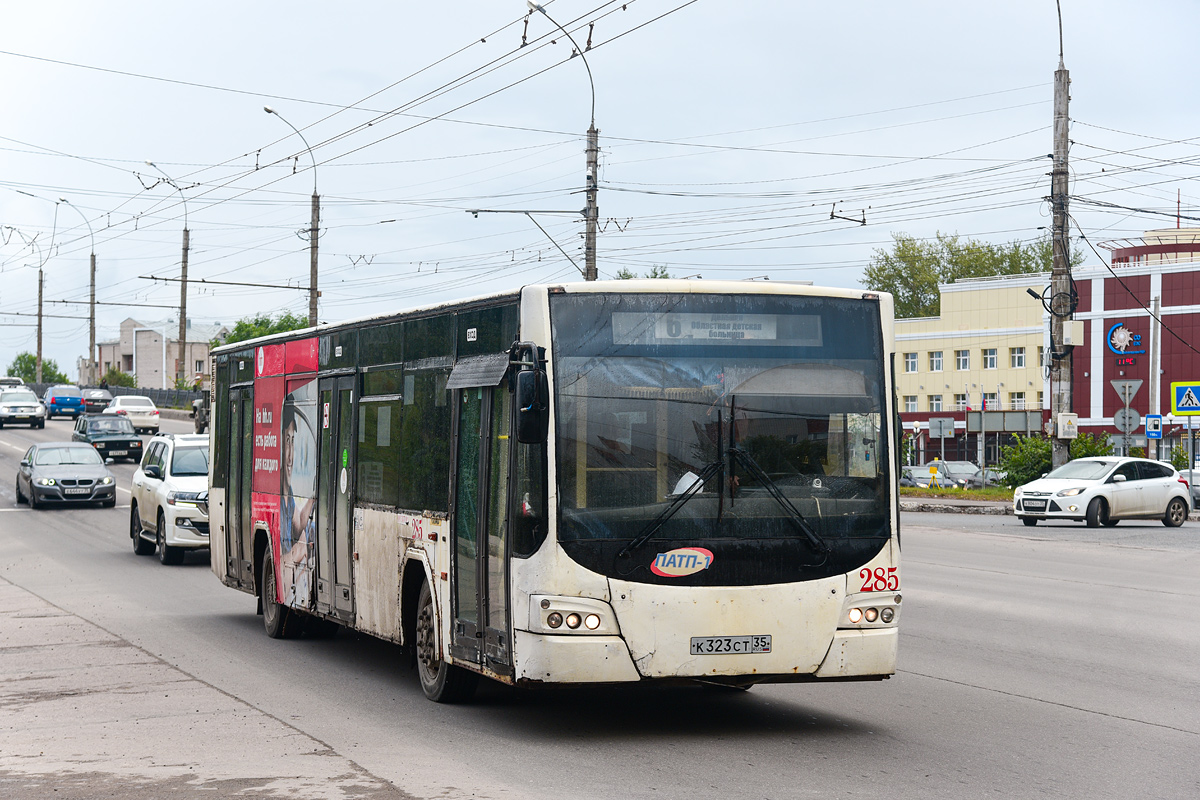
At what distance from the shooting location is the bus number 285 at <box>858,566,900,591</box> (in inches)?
338

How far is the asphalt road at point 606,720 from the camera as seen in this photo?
23.7 ft

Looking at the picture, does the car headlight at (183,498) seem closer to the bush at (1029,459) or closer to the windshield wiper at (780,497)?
the windshield wiper at (780,497)

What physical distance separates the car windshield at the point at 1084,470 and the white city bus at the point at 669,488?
918 inches

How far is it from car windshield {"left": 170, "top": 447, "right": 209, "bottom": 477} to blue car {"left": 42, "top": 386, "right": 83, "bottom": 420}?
55.3 meters

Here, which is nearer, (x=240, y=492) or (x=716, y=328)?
(x=716, y=328)

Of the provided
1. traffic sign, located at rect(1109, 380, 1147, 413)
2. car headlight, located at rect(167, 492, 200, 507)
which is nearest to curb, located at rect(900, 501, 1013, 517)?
traffic sign, located at rect(1109, 380, 1147, 413)

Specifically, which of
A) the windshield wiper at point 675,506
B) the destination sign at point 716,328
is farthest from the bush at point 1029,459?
the windshield wiper at point 675,506

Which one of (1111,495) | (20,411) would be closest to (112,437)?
(20,411)

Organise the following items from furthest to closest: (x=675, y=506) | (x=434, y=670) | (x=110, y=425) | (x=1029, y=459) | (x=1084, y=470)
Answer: (x=110, y=425), (x=1029, y=459), (x=1084, y=470), (x=434, y=670), (x=675, y=506)

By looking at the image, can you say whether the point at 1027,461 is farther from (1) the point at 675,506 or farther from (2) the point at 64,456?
(1) the point at 675,506

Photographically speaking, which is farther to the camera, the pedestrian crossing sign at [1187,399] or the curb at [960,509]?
Result: the curb at [960,509]

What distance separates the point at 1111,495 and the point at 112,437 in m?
31.6

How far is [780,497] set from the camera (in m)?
8.48

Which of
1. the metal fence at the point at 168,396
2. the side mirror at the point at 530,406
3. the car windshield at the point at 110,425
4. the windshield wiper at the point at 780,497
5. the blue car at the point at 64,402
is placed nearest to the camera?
the side mirror at the point at 530,406
